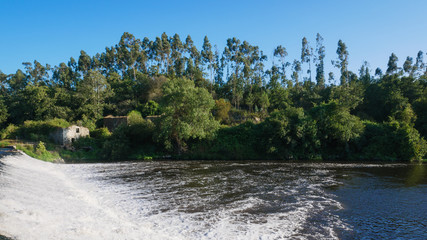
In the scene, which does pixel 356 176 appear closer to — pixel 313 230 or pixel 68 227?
pixel 313 230

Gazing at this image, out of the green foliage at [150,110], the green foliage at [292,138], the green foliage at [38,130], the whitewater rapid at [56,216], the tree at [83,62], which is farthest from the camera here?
the tree at [83,62]

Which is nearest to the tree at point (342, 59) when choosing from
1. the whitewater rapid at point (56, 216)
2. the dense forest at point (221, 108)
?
the dense forest at point (221, 108)

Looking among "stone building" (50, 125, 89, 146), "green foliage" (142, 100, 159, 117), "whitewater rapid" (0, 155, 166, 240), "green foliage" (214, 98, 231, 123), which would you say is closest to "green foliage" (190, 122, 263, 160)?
"green foliage" (214, 98, 231, 123)

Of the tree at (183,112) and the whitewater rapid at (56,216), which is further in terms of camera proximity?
the tree at (183,112)

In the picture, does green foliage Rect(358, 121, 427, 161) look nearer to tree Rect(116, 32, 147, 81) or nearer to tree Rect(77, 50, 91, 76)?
tree Rect(116, 32, 147, 81)

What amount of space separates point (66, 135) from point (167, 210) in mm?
29591

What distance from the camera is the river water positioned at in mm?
7430

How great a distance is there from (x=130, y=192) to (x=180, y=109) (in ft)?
60.8

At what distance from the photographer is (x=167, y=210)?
32.4ft

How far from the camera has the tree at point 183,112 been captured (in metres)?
29.6

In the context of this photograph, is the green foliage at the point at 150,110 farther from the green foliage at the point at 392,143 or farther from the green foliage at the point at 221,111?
the green foliage at the point at 392,143

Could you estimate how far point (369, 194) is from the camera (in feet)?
41.3

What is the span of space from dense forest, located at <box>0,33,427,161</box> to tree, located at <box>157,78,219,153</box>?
4.6 inches

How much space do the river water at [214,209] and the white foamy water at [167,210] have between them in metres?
0.02
